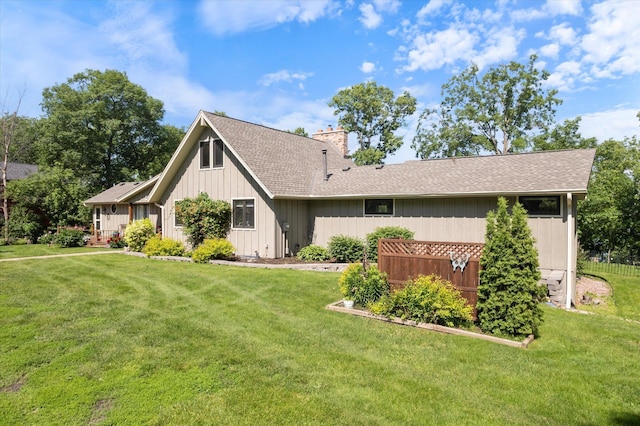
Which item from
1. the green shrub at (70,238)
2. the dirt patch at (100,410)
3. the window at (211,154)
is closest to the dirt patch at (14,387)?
the dirt patch at (100,410)

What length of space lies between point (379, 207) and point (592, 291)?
323 inches

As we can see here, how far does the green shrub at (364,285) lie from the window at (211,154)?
34.5 ft

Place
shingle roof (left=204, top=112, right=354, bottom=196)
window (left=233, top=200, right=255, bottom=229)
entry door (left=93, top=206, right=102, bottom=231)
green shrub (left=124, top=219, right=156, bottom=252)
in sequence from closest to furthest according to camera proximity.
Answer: shingle roof (left=204, top=112, right=354, bottom=196), window (left=233, top=200, right=255, bottom=229), green shrub (left=124, top=219, right=156, bottom=252), entry door (left=93, top=206, right=102, bottom=231)

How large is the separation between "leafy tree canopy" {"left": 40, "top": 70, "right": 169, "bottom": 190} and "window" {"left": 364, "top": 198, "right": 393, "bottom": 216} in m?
29.0

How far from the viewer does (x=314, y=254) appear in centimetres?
1469

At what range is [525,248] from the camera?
6363mm

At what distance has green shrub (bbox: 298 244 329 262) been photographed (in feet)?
47.8

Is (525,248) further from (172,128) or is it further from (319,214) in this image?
(172,128)

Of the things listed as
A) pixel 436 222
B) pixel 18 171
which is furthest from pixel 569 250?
pixel 18 171

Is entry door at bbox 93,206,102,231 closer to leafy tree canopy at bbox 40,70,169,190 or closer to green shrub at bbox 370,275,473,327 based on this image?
leafy tree canopy at bbox 40,70,169,190

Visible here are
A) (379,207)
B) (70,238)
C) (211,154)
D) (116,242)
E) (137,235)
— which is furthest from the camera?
(116,242)

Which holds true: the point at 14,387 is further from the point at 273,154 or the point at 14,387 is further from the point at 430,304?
the point at 273,154

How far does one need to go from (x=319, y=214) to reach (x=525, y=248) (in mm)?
10624

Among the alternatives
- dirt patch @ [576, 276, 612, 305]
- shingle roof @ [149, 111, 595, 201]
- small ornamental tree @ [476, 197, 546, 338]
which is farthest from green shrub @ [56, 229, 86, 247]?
dirt patch @ [576, 276, 612, 305]
